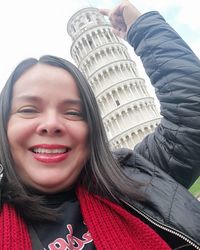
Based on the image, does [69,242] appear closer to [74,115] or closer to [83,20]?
[74,115]

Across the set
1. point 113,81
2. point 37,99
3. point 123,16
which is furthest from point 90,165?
point 113,81

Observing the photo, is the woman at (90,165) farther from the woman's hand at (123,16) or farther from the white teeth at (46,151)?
the woman's hand at (123,16)

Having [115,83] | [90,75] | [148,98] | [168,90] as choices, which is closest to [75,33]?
[90,75]

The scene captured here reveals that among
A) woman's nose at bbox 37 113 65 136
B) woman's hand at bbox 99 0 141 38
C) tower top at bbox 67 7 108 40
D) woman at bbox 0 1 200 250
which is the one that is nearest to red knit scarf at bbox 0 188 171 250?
woman at bbox 0 1 200 250

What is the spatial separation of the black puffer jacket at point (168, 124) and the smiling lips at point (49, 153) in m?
0.35

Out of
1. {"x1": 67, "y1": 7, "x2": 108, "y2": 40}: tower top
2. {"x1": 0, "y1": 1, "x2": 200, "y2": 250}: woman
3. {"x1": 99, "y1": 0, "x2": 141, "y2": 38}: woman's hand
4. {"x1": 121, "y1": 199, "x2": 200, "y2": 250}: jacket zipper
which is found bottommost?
{"x1": 121, "y1": 199, "x2": 200, "y2": 250}: jacket zipper

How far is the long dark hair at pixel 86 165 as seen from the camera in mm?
1226

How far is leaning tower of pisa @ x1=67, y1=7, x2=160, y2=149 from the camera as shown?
84.2ft

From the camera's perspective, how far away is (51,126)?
124 cm

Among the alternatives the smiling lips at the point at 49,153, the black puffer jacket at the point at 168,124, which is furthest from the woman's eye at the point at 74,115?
the black puffer jacket at the point at 168,124

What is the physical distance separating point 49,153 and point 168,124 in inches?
24.5

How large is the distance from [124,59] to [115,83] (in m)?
2.76

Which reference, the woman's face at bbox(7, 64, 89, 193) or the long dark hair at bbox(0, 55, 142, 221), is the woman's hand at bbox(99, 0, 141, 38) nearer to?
the long dark hair at bbox(0, 55, 142, 221)

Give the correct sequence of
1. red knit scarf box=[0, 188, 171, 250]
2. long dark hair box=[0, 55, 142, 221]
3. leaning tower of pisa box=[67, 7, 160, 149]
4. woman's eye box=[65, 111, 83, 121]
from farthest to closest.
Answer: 1. leaning tower of pisa box=[67, 7, 160, 149]
2. woman's eye box=[65, 111, 83, 121]
3. long dark hair box=[0, 55, 142, 221]
4. red knit scarf box=[0, 188, 171, 250]
